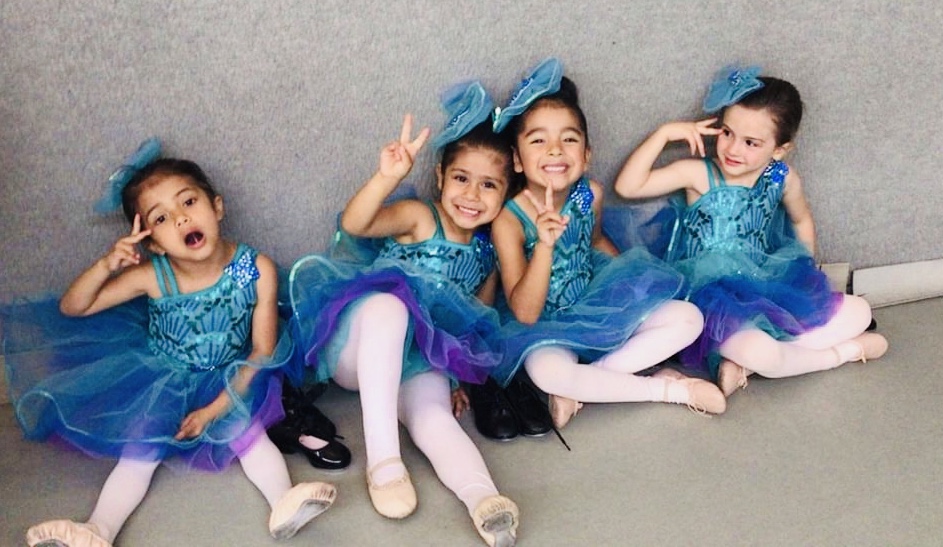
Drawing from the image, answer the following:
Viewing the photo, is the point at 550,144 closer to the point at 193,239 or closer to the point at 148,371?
the point at 193,239

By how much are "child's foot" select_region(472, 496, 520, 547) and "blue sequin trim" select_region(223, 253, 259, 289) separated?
1.75ft

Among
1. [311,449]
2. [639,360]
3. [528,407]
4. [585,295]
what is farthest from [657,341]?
[311,449]

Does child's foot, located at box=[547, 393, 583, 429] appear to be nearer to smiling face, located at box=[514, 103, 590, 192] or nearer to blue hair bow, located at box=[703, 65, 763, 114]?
smiling face, located at box=[514, 103, 590, 192]

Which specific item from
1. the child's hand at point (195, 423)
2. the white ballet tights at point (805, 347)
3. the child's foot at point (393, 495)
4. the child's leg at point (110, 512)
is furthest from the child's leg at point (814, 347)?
the child's leg at point (110, 512)

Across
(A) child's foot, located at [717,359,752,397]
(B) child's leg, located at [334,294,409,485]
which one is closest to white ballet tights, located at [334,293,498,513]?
(B) child's leg, located at [334,294,409,485]

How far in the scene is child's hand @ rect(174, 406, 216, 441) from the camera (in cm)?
130

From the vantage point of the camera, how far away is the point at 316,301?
1373 mm

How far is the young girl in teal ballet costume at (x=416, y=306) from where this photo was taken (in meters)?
1.29

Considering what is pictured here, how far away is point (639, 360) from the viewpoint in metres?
1.51

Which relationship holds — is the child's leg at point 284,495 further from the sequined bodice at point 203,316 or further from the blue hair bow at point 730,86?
the blue hair bow at point 730,86

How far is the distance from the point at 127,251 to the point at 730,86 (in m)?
1.08

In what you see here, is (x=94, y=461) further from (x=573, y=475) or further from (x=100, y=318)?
(x=573, y=475)

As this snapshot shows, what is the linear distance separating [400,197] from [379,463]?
488 mm

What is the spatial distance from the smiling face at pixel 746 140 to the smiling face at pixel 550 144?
0.32m
